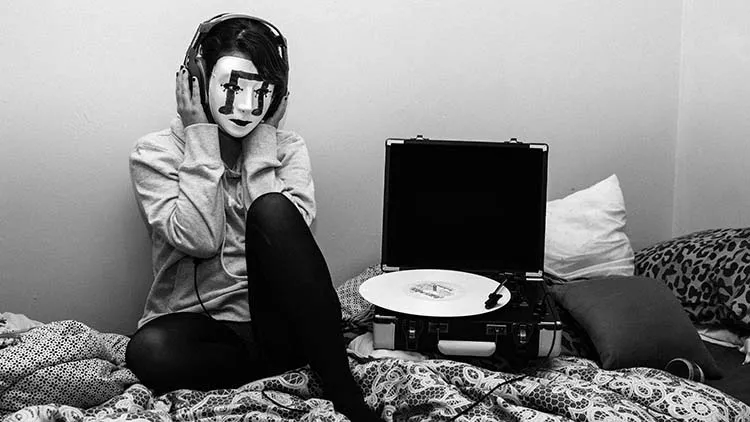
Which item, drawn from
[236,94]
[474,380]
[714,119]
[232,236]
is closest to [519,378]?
[474,380]

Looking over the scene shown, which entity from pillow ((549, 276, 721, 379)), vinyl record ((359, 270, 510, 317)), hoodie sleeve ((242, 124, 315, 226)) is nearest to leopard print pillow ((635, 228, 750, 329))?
pillow ((549, 276, 721, 379))

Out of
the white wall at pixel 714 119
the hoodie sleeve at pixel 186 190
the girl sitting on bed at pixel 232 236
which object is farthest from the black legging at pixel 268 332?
the white wall at pixel 714 119

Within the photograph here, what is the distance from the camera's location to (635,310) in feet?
5.03

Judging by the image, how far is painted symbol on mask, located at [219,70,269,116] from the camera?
4.80 ft

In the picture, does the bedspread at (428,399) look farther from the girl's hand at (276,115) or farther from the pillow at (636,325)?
the girl's hand at (276,115)

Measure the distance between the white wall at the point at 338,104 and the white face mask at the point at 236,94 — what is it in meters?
0.29

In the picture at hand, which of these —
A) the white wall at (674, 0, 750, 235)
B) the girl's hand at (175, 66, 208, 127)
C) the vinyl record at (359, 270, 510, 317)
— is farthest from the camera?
the white wall at (674, 0, 750, 235)

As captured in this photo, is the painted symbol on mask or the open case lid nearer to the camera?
the painted symbol on mask

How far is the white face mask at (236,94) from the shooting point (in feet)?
4.80

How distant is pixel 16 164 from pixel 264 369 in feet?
2.22

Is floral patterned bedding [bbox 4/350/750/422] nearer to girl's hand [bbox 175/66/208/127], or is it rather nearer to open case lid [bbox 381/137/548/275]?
open case lid [bbox 381/137/548/275]

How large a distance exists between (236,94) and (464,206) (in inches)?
18.9

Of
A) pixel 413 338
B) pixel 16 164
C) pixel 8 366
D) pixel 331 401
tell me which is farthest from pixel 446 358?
pixel 16 164

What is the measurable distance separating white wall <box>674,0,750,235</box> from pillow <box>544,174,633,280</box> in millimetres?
294
